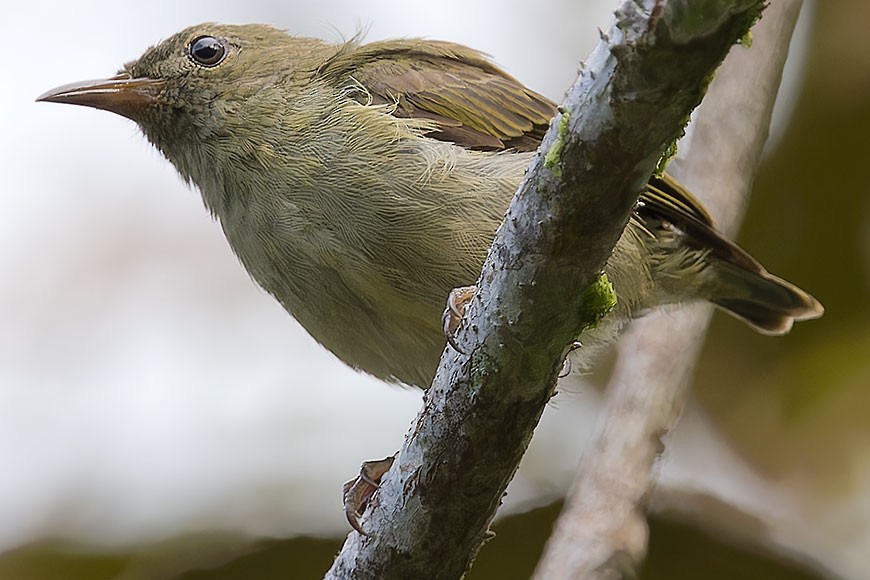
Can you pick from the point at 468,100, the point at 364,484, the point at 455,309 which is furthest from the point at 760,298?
the point at 455,309

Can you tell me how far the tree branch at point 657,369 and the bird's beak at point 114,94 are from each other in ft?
6.62

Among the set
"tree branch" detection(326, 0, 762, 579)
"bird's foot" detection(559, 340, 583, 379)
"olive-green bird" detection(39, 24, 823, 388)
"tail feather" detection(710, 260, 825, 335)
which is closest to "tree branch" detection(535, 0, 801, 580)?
"tail feather" detection(710, 260, 825, 335)

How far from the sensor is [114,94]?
371 cm

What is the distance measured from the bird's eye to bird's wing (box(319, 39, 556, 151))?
0.46m

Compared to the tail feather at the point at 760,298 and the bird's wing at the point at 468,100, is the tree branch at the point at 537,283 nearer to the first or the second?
the bird's wing at the point at 468,100

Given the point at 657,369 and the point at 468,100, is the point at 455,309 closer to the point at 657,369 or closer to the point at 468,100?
the point at 468,100

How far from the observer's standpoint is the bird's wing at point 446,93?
3.41 metres

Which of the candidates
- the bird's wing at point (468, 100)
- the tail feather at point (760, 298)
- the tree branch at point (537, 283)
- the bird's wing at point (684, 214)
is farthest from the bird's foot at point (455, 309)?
the tail feather at point (760, 298)

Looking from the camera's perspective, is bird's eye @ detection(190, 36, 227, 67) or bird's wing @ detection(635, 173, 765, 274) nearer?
bird's wing @ detection(635, 173, 765, 274)

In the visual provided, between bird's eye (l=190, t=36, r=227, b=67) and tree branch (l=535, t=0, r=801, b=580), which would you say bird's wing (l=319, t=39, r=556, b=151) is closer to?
bird's eye (l=190, t=36, r=227, b=67)

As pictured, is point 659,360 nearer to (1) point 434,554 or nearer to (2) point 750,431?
(2) point 750,431

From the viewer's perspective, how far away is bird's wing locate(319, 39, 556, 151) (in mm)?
3410

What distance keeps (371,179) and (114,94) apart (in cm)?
119

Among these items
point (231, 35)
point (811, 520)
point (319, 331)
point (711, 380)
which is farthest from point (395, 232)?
point (711, 380)
